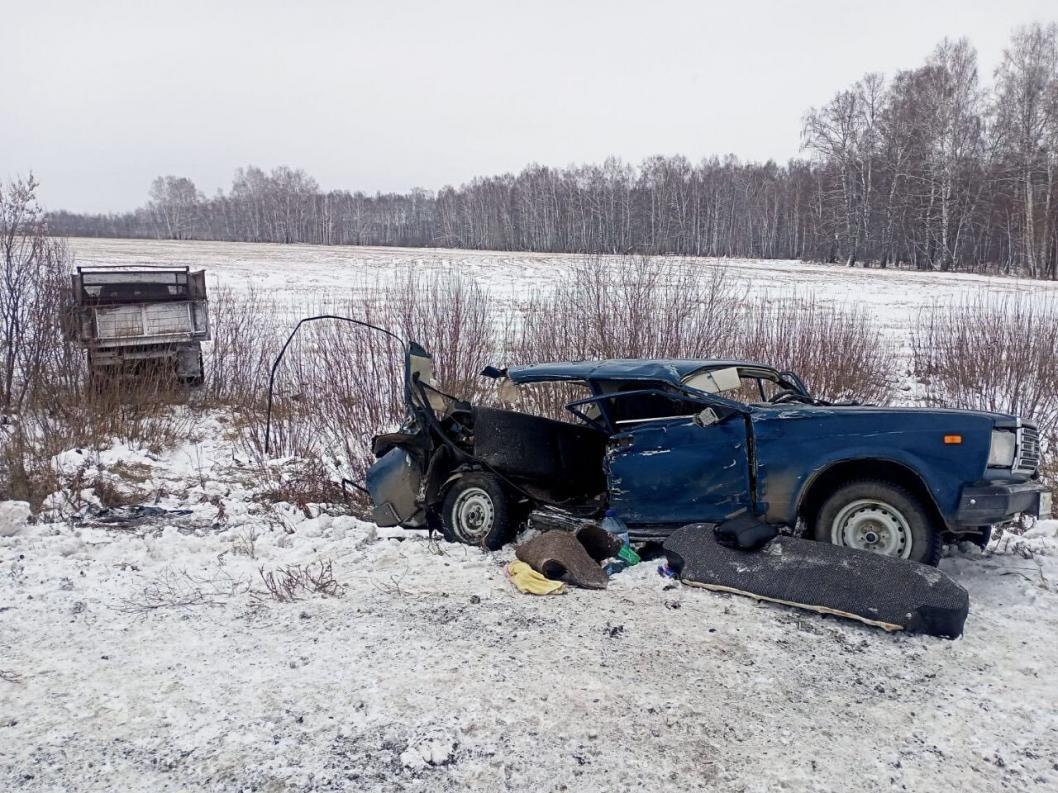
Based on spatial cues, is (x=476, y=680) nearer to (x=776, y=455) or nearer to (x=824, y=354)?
(x=776, y=455)

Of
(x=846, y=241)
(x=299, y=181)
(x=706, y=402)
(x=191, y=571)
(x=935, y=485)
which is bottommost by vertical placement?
(x=191, y=571)

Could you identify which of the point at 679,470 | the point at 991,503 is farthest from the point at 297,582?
the point at 991,503

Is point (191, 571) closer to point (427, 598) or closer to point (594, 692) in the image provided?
point (427, 598)

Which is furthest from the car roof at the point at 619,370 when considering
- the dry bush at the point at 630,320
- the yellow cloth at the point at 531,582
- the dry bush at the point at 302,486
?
the dry bush at the point at 630,320

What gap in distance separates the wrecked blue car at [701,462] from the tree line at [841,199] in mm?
8047

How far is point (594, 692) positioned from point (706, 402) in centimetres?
264

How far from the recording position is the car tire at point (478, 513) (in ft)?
21.4

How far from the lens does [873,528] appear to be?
17.4 feet

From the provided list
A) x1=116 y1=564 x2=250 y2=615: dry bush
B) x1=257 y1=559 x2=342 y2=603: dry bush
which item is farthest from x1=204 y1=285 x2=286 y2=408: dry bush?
x1=257 y1=559 x2=342 y2=603: dry bush

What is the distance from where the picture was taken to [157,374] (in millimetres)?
12953

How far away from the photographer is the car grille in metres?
5.18

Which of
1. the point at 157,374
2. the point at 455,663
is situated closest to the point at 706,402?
the point at 455,663

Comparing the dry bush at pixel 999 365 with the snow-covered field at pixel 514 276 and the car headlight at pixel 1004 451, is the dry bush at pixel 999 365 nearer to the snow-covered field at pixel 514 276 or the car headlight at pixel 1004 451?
the car headlight at pixel 1004 451

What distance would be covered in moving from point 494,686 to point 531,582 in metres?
1.43
